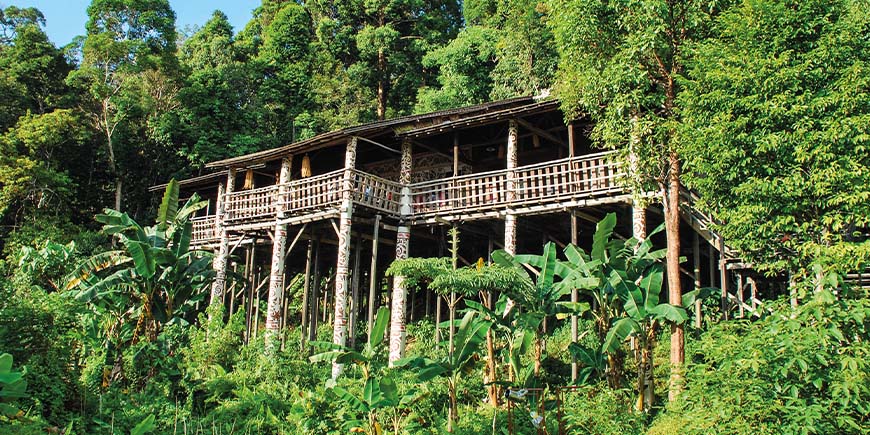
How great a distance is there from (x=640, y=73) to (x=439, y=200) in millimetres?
6230

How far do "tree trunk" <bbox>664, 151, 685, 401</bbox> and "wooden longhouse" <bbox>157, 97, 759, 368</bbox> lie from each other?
123 cm

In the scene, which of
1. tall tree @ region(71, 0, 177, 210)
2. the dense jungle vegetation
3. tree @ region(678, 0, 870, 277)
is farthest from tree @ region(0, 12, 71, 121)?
tree @ region(678, 0, 870, 277)

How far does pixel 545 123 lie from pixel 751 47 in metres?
7.38

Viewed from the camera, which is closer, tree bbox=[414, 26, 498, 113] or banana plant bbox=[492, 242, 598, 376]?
banana plant bbox=[492, 242, 598, 376]

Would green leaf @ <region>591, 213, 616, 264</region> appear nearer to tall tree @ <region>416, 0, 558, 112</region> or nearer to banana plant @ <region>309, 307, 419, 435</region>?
banana plant @ <region>309, 307, 419, 435</region>

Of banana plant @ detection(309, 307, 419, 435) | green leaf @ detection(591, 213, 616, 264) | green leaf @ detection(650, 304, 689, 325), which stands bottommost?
banana plant @ detection(309, 307, 419, 435)

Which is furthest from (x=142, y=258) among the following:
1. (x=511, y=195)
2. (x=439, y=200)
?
(x=511, y=195)

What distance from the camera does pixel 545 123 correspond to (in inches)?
647

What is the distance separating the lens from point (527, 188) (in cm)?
1414

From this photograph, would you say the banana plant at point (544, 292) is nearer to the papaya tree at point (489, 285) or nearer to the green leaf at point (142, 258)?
the papaya tree at point (489, 285)

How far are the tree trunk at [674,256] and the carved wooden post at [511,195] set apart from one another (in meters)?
3.70

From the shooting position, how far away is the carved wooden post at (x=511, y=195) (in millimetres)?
14070

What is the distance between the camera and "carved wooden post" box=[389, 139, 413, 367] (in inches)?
589

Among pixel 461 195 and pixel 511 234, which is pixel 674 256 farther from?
pixel 461 195
